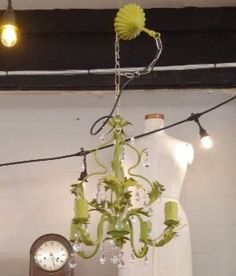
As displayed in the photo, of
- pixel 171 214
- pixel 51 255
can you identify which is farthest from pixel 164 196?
pixel 171 214

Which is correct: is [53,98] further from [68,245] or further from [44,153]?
[68,245]

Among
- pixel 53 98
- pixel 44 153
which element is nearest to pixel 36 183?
pixel 44 153

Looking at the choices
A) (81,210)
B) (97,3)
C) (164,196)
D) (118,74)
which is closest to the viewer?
(81,210)

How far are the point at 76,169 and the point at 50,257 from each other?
0.77 m

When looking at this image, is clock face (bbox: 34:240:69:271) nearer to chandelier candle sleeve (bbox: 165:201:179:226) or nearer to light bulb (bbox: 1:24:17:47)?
light bulb (bbox: 1:24:17:47)

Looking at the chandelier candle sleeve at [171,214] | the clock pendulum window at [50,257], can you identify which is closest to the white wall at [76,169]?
the clock pendulum window at [50,257]

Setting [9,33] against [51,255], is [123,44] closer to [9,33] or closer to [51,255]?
[9,33]

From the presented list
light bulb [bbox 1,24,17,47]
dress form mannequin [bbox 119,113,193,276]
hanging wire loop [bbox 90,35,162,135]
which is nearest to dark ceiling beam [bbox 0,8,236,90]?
hanging wire loop [bbox 90,35,162,135]

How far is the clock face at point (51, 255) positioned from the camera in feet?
10.6

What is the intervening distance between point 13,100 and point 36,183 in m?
0.53

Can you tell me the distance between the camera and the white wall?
370cm

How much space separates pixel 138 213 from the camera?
Answer: 2.19 meters

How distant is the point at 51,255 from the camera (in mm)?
3246

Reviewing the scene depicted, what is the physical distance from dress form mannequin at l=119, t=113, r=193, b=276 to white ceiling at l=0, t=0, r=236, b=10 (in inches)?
27.3
